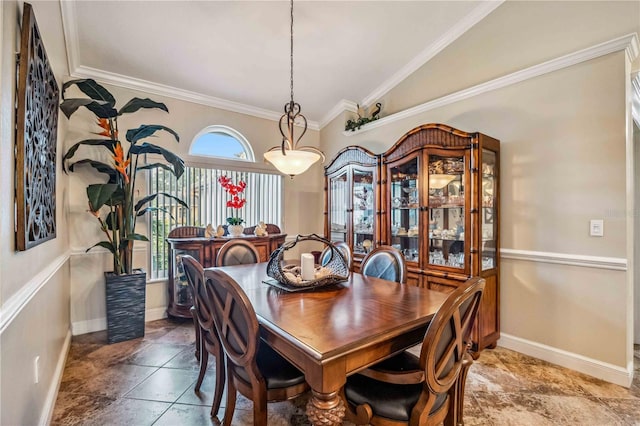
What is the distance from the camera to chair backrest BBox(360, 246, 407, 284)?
2379mm

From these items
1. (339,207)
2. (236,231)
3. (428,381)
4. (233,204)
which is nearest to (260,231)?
(236,231)

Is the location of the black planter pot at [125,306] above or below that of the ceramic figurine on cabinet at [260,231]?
below

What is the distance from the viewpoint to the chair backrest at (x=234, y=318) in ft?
4.67

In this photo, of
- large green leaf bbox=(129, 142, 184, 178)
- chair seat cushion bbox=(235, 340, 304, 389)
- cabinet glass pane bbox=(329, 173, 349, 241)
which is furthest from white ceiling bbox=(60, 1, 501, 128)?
chair seat cushion bbox=(235, 340, 304, 389)

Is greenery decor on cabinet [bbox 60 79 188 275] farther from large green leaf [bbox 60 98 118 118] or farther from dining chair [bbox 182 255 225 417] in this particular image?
dining chair [bbox 182 255 225 417]

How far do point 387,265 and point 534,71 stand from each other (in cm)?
222

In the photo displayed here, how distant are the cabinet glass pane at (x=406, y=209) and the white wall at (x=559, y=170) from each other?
783mm

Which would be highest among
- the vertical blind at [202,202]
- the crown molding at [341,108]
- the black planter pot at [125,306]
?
the crown molding at [341,108]

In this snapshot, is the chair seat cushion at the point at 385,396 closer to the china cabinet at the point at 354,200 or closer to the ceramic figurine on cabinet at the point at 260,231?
the china cabinet at the point at 354,200

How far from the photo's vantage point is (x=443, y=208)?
3.15 meters

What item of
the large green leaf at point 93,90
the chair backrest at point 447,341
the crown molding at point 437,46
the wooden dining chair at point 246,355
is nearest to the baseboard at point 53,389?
the wooden dining chair at point 246,355

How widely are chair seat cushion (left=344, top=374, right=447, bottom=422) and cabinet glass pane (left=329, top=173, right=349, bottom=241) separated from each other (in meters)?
2.78

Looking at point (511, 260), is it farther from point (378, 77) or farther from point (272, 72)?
point (272, 72)

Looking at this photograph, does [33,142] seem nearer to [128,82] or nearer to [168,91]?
[128,82]
